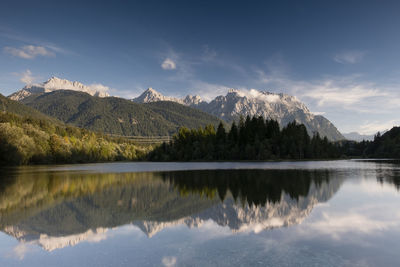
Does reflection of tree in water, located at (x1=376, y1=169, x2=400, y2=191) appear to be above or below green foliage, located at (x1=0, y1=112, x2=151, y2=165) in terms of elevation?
below

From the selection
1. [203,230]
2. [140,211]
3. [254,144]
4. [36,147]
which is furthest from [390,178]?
[36,147]

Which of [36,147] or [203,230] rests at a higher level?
[36,147]

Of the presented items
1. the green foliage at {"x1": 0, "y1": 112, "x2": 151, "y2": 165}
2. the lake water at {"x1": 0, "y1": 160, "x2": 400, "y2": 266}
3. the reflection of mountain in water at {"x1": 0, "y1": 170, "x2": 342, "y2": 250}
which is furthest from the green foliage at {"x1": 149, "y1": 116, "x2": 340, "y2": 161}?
the lake water at {"x1": 0, "y1": 160, "x2": 400, "y2": 266}

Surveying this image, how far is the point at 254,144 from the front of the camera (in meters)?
124

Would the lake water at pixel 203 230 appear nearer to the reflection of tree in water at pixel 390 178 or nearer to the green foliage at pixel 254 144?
the reflection of tree in water at pixel 390 178

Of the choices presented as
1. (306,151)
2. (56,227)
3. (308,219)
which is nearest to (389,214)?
(308,219)

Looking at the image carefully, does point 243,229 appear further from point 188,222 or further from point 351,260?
point 351,260

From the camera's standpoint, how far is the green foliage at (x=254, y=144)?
4936 inches

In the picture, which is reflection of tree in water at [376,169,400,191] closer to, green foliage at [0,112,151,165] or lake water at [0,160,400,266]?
lake water at [0,160,400,266]

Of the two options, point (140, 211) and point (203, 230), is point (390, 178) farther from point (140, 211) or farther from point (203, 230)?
point (140, 211)

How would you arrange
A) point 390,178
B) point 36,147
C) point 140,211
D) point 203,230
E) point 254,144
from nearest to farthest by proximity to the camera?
point 203,230 < point 140,211 < point 390,178 < point 36,147 < point 254,144

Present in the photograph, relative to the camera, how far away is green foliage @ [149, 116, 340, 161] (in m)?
125

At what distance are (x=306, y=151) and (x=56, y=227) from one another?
5085 inches

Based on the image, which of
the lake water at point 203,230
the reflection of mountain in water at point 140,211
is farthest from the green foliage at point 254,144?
the lake water at point 203,230
